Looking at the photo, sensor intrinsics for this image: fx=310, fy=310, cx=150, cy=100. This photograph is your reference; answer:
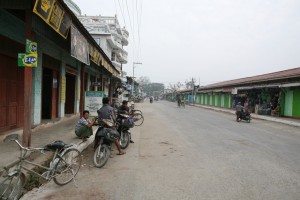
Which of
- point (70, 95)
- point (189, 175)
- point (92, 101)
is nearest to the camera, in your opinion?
point (189, 175)

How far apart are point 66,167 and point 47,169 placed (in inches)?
18.7

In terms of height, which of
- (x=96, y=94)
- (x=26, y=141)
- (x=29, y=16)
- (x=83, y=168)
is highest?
(x=29, y=16)

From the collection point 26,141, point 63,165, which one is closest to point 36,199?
point 63,165

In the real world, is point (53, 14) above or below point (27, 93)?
above

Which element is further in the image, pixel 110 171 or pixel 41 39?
pixel 41 39

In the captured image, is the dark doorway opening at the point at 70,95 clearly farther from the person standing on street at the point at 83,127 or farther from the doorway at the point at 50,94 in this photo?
the person standing on street at the point at 83,127

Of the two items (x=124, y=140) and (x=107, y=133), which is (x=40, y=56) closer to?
(x=124, y=140)

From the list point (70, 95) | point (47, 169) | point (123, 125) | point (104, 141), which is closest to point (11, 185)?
point (47, 169)

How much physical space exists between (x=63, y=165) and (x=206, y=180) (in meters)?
2.82

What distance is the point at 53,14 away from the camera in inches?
288

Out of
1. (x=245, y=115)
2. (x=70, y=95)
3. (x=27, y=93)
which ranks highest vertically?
(x=27, y=93)

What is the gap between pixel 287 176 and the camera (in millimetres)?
6719

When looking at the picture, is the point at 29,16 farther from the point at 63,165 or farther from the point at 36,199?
the point at 36,199

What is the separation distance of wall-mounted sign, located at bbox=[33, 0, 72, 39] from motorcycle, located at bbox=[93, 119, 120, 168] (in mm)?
2657
